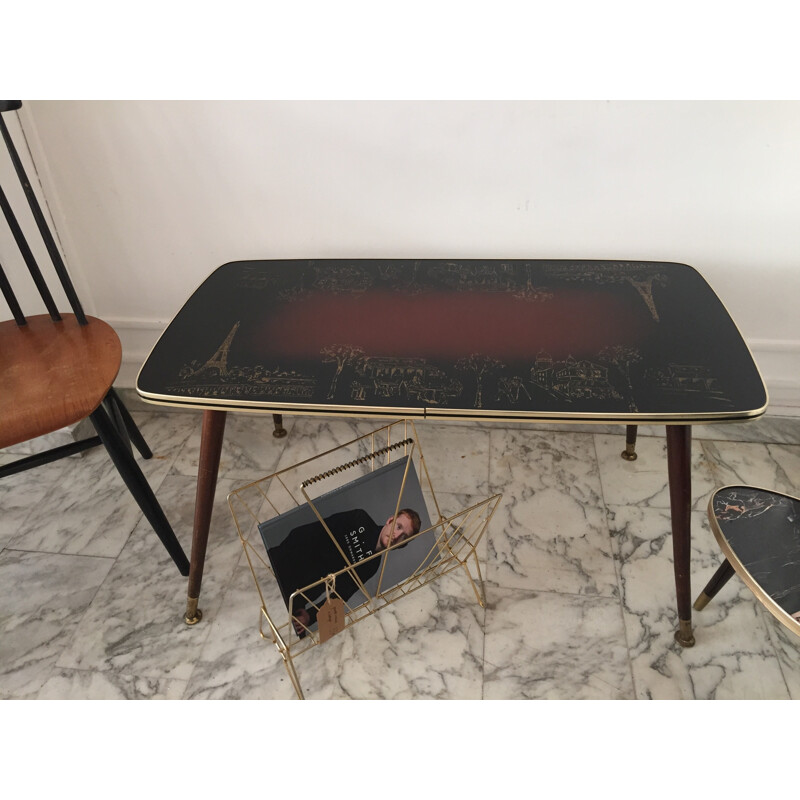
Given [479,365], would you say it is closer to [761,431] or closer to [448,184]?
[448,184]

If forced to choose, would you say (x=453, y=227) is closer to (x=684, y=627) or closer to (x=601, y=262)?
(x=601, y=262)

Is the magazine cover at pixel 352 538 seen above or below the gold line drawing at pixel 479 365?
below

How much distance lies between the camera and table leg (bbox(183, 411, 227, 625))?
1.22 meters

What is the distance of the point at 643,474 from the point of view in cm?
179

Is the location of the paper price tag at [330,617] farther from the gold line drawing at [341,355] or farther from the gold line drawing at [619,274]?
the gold line drawing at [619,274]

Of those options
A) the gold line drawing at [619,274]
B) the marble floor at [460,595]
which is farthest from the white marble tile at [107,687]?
the gold line drawing at [619,274]

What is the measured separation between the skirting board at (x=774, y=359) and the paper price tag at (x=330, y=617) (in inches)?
40.6

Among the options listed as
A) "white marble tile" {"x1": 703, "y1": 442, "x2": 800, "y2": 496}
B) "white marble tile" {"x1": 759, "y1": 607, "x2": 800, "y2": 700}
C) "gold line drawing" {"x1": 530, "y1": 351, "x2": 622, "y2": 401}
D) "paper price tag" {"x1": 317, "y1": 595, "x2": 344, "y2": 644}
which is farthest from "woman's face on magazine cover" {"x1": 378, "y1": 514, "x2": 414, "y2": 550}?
"white marble tile" {"x1": 703, "y1": 442, "x2": 800, "y2": 496}

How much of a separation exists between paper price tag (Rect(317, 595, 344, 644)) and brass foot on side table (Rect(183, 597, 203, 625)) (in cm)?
38

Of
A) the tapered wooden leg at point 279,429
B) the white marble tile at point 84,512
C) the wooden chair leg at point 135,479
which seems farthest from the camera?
the tapered wooden leg at point 279,429

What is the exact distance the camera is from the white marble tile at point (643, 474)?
67.7 inches
